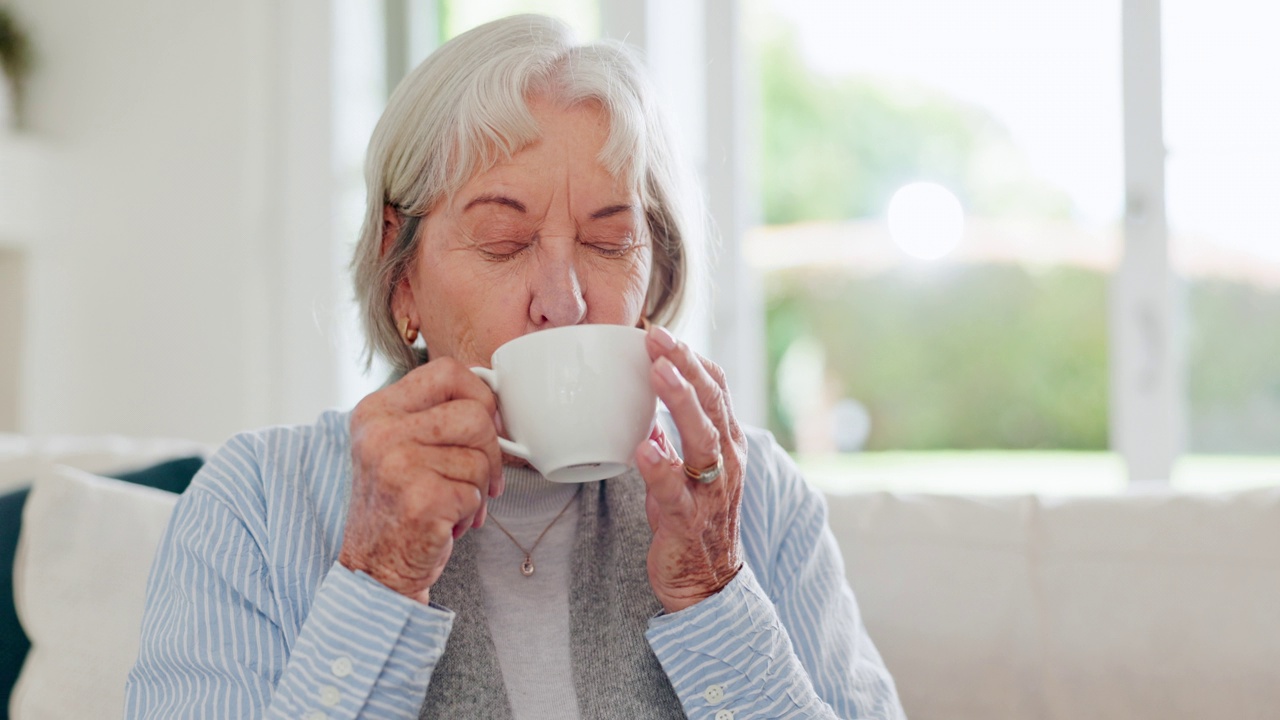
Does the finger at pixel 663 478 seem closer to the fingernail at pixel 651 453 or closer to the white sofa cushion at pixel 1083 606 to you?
the fingernail at pixel 651 453

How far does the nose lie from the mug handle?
0.56ft

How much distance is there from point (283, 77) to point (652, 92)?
286 cm

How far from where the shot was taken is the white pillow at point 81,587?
1359mm

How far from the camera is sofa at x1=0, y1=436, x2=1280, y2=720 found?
4.38 ft

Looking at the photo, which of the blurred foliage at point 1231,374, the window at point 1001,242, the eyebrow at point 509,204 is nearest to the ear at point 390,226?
the eyebrow at point 509,204

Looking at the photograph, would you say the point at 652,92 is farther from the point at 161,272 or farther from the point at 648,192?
the point at 161,272

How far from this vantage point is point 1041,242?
627cm

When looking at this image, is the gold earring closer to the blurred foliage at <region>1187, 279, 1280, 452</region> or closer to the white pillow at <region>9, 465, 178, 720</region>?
the white pillow at <region>9, 465, 178, 720</region>

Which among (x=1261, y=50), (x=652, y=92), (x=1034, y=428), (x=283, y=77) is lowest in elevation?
(x=1034, y=428)

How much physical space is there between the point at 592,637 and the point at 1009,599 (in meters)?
0.60

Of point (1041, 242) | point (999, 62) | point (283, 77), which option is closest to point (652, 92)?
point (999, 62)

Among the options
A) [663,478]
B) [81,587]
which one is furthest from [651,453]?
[81,587]

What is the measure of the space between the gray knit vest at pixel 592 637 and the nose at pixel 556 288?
229 mm

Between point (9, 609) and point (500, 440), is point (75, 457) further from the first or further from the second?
point (500, 440)
